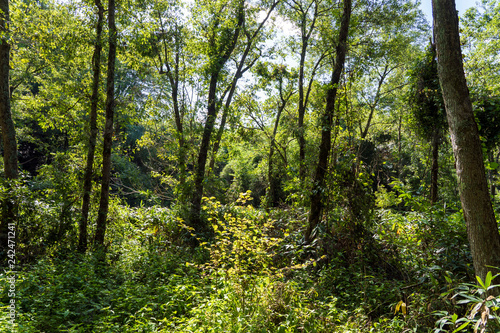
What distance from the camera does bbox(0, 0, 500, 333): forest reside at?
3.33 metres

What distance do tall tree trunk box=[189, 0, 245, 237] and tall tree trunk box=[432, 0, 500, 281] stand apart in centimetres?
718

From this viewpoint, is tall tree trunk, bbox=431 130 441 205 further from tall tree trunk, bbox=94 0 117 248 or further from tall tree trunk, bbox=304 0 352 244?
tall tree trunk, bbox=94 0 117 248

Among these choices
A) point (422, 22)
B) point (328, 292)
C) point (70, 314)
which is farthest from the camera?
point (422, 22)

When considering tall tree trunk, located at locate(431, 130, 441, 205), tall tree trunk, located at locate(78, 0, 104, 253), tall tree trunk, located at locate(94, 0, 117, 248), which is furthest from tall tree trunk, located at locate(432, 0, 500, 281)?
tall tree trunk, located at locate(78, 0, 104, 253)

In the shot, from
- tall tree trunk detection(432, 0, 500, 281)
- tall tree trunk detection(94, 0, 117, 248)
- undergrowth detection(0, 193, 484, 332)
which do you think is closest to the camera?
tall tree trunk detection(432, 0, 500, 281)

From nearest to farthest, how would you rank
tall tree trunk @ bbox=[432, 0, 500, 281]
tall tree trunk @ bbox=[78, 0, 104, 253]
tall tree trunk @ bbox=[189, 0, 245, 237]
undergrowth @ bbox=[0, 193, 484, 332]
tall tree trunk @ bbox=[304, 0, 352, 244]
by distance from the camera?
tall tree trunk @ bbox=[432, 0, 500, 281] → undergrowth @ bbox=[0, 193, 484, 332] → tall tree trunk @ bbox=[304, 0, 352, 244] → tall tree trunk @ bbox=[78, 0, 104, 253] → tall tree trunk @ bbox=[189, 0, 245, 237]

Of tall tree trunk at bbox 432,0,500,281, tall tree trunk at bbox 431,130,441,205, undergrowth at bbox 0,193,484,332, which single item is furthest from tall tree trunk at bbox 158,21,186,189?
tall tree trunk at bbox 432,0,500,281

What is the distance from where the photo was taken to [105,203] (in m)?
7.02

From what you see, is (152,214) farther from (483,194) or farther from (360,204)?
(483,194)

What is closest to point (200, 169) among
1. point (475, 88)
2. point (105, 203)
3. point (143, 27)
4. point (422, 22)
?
point (105, 203)

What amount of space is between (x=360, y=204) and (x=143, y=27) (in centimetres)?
790

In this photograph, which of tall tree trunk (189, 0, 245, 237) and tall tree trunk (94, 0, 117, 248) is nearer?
tall tree trunk (94, 0, 117, 248)

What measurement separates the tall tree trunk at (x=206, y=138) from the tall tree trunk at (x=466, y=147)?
23.6ft

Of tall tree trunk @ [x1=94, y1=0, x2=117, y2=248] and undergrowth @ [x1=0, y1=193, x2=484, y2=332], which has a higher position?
tall tree trunk @ [x1=94, y1=0, x2=117, y2=248]
